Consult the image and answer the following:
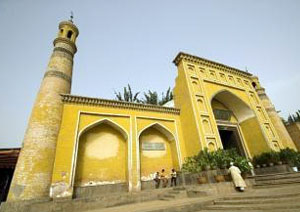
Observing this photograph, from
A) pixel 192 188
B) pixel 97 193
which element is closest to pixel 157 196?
pixel 192 188

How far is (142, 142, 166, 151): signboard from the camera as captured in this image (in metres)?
12.0

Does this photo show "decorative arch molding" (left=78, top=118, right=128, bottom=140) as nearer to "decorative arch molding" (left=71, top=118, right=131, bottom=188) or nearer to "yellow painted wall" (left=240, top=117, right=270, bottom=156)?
"decorative arch molding" (left=71, top=118, right=131, bottom=188)

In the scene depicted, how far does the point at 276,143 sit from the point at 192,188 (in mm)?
11009

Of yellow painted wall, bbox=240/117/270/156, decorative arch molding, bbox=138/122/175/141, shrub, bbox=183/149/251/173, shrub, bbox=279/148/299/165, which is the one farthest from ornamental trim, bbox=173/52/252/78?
shrub, bbox=279/148/299/165

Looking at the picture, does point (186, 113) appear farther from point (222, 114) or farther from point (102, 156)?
point (102, 156)

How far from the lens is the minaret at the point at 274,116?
1543cm

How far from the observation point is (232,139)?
625 inches

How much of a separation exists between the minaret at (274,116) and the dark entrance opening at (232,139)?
3.89 m

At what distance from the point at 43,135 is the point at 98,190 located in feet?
13.5

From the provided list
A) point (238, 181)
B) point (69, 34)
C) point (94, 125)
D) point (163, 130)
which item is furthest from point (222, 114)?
point (69, 34)

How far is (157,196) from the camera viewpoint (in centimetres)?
834

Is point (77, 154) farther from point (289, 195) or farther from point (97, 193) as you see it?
point (289, 195)

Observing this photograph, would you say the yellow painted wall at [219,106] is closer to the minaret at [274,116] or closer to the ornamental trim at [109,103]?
the minaret at [274,116]

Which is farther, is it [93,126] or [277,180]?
[93,126]
